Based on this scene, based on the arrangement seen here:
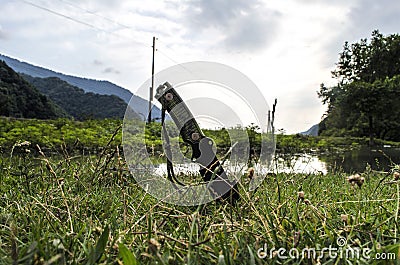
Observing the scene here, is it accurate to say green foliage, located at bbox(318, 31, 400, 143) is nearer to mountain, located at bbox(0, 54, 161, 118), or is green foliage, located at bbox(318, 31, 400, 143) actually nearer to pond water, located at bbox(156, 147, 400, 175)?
pond water, located at bbox(156, 147, 400, 175)

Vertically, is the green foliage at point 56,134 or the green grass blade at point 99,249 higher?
the green foliage at point 56,134

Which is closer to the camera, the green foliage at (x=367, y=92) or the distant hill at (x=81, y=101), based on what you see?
the green foliage at (x=367, y=92)

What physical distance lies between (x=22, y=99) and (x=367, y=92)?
19.0 meters

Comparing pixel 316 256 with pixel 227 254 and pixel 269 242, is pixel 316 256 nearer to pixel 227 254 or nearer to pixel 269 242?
pixel 269 242

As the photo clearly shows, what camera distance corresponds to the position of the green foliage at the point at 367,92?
67.3 feet

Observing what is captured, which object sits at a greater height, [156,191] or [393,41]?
[393,41]

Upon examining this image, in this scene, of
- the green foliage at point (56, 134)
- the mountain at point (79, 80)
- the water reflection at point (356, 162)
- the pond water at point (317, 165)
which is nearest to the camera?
the pond water at point (317, 165)

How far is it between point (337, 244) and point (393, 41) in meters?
29.0

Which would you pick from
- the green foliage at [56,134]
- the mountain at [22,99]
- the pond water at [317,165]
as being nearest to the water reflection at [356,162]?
the pond water at [317,165]

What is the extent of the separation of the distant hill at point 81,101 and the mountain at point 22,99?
126 inches

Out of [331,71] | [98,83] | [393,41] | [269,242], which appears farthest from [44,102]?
[98,83]

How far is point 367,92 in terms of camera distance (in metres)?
20.3

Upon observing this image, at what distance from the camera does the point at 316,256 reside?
904 mm

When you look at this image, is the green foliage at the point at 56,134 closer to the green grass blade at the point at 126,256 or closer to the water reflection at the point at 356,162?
the water reflection at the point at 356,162
